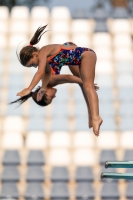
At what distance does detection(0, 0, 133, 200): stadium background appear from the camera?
995cm

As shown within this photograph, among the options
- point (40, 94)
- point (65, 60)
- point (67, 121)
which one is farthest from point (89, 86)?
point (67, 121)

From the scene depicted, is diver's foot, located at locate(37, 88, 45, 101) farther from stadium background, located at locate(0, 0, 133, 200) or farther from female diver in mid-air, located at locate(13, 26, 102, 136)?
stadium background, located at locate(0, 0, 133, 200)

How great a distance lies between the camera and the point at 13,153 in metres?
10.2

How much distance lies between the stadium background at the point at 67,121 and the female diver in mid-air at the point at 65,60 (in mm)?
3935

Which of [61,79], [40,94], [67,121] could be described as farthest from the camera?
[67,121]

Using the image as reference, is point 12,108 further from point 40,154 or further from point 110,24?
point 110,24

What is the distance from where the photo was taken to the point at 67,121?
35.0 feet

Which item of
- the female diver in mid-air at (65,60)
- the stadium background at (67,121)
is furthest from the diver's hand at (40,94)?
the stadium background at (67,121)

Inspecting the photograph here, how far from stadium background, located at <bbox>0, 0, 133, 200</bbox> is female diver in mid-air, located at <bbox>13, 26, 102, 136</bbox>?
12.9 feet

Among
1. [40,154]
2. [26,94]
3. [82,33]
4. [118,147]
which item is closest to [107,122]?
[118,147]

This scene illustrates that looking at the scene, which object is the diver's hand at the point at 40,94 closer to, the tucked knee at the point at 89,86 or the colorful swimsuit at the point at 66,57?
the colorful swimsuit at the point at 66,57

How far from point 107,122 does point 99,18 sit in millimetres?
2610

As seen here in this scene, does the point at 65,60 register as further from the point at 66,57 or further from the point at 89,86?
the point at 89,86

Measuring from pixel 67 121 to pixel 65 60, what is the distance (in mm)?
4631
